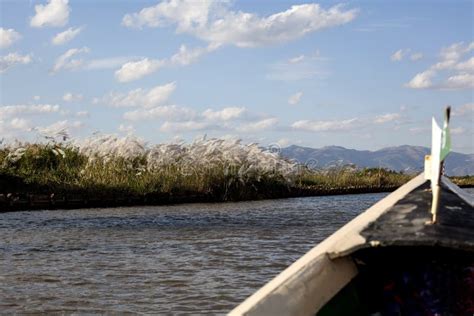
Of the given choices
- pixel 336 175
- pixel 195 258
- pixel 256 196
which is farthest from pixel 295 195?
pixel 195 258

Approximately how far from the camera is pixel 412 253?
11.0 ft

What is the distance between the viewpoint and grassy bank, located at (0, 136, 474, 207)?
748 inches

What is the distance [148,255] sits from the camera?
10.5 meters

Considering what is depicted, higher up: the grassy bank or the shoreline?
the grassy bank

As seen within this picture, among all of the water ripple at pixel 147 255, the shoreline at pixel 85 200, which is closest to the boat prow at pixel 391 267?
the water ripple at pixel 147 255

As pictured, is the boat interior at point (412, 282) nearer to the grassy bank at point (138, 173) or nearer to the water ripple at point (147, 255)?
the water ripple at point (147, 255)

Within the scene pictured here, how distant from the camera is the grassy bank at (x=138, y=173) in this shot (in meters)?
19.0

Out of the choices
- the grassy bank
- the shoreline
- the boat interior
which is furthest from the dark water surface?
the boat interior

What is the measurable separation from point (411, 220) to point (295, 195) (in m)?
20.2

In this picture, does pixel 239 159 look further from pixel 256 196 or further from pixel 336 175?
pixel 336 175

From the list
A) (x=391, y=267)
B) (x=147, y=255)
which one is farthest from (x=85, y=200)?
(x=391, y=267)

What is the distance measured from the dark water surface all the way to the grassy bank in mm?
1647

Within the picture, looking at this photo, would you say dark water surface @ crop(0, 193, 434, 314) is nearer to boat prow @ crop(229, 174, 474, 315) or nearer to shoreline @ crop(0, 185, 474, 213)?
shoreline @ crop(0, 185, 474, 213)

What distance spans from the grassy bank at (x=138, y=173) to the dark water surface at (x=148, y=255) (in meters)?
1.65
